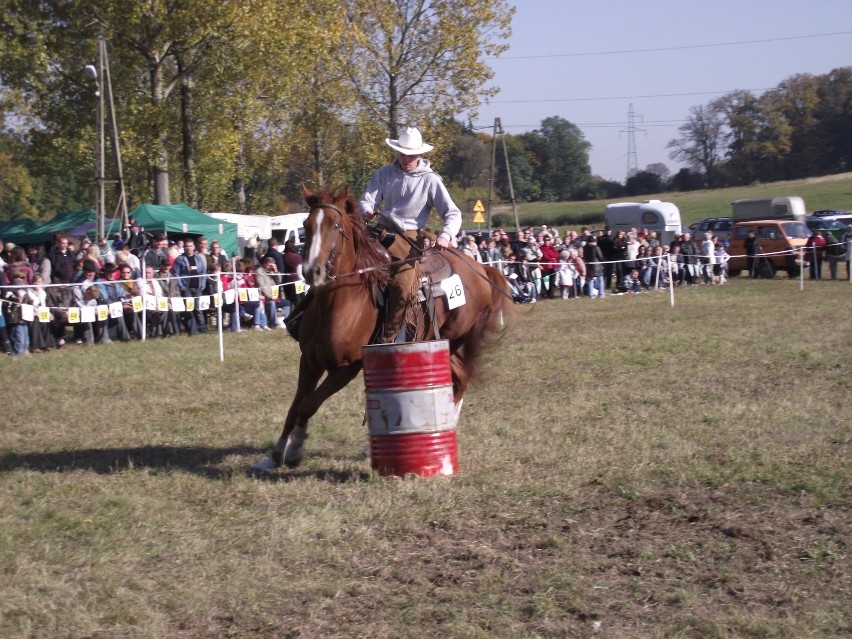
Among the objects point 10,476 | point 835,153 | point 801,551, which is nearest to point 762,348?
point 801,551

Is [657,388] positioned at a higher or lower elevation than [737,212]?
lower

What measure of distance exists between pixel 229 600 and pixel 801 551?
10.2 ft

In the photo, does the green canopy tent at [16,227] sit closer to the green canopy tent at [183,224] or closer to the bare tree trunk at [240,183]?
the green canopy tent at [183,224]

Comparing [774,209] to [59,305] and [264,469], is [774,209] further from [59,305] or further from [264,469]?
[264,469]

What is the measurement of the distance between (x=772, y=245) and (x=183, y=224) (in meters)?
18.9

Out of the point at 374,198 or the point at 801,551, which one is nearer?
the point at 801,551

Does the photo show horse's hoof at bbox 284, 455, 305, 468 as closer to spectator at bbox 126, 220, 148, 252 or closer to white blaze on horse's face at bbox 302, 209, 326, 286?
white blaze on horse's face at bbox 302, 209, 326, 286

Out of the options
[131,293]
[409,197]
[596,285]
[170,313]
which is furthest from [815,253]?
[409,197]

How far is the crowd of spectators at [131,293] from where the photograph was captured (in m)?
16.8

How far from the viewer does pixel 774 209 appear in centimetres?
4778

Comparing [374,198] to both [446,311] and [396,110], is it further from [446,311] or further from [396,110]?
[396,110]

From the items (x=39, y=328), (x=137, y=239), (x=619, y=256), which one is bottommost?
(x=39, y=328)

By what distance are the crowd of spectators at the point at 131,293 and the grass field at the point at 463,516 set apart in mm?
4732

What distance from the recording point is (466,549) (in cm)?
582
